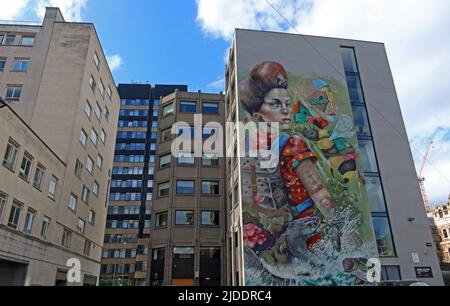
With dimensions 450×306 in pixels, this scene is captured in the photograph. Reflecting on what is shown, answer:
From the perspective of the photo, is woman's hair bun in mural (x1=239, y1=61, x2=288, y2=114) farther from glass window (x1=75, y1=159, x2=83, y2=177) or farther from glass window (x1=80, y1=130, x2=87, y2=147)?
glass window (x1=75, y1=159, x2=83, y2=177)

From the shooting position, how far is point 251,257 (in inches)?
1148

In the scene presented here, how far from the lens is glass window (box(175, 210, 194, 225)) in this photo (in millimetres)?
37500

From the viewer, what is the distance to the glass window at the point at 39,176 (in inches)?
1141

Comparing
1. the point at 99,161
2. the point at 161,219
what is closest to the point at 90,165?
the point at 99,161

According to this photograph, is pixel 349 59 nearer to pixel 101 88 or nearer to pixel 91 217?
pixel 101 88

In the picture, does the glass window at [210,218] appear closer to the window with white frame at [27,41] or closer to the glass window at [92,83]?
the glass window at [92,83]

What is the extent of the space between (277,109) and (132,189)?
203 feet

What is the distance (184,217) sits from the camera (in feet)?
124

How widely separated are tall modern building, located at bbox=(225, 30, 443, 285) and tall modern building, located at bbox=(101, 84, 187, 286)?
45992 mm

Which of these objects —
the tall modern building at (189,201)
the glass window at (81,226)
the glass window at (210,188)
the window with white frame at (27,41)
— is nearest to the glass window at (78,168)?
the glass window at (81,226)

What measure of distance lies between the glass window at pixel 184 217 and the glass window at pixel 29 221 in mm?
14499

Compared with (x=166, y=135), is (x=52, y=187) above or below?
below

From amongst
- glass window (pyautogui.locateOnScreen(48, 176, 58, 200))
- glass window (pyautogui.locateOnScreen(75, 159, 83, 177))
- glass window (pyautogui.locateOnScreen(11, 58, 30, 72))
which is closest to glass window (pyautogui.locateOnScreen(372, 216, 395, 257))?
glass window (pyautogui.locateOnScreen(48, 176, 58, 200))

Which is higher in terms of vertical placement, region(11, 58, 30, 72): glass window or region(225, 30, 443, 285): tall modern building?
region(11, 58, 30, 72): glass window
